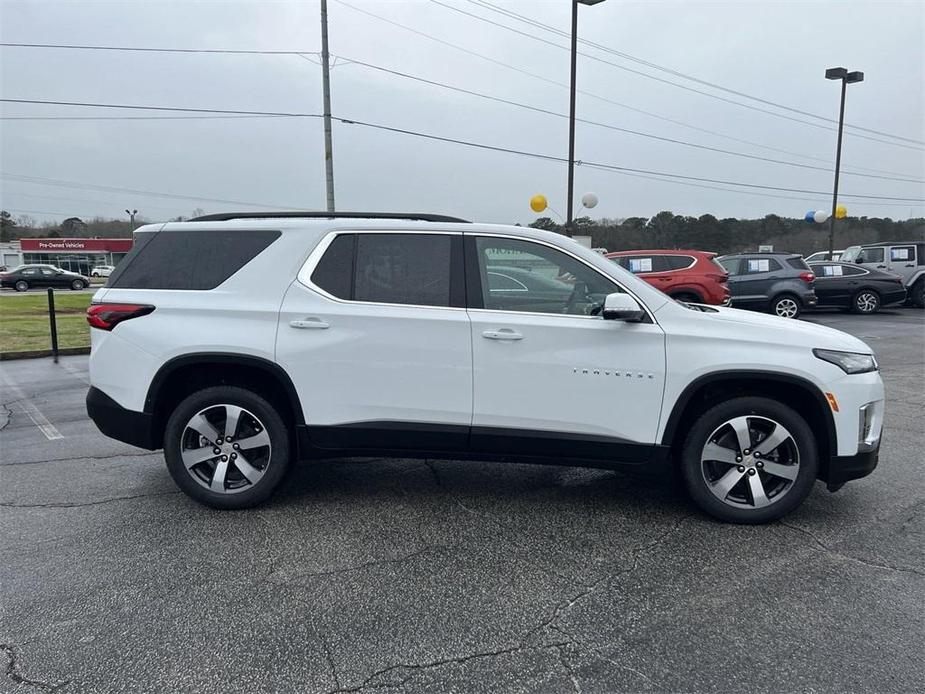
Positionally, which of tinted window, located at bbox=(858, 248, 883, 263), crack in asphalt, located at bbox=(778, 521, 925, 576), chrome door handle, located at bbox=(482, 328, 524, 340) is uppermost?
tinted window, located at bbox=(858, 248, 883, 263)

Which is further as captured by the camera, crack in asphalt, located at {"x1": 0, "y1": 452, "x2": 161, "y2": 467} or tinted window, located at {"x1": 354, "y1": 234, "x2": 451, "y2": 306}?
crack in asphalt, located at {"x1": 0, "y1": 452, "x2": 161, "y2": 467}

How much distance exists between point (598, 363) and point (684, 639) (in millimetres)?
1519

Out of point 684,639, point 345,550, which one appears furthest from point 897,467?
point 345,550

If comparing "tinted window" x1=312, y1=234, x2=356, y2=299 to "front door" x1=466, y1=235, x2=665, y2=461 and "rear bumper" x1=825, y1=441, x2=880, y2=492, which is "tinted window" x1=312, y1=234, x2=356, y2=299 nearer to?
"front door" x1=466, y1=235, x2=665, y2=461

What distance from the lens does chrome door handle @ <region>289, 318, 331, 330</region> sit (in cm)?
371

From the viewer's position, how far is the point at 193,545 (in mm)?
3430

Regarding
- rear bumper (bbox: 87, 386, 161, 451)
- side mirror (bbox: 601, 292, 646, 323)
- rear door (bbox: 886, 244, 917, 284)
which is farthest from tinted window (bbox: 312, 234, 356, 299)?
rear door (bbox: 886, 244, 917, 284)

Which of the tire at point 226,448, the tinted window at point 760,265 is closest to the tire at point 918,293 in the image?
the tinted window at point 760,265

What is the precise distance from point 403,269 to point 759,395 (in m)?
2.32

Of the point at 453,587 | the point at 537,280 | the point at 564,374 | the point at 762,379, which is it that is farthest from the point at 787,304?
the point at 453,587

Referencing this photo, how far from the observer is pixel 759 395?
144 inches

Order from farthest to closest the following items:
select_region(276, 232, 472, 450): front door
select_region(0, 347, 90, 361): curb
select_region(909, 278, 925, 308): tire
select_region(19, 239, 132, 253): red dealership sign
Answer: select_region(19, 239, 132, 253): red dealership sign, select_region(909, 278, 925, 308): tire, select_region(0, 347, 90, 361): curb, select_region(276, 232, 472, 450): front door

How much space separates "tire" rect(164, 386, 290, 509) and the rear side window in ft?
2.41

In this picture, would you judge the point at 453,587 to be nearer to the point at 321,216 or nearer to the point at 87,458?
the point at 321,216
